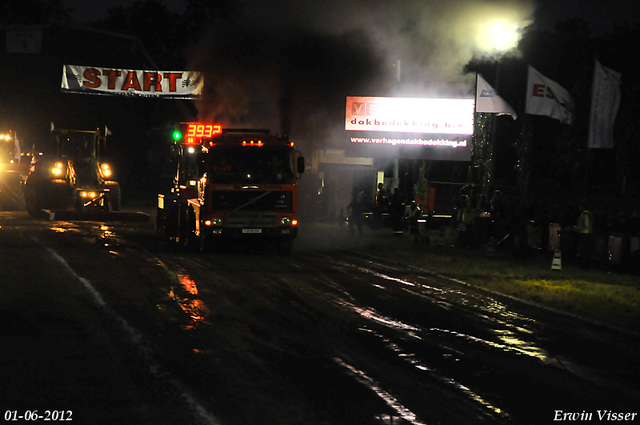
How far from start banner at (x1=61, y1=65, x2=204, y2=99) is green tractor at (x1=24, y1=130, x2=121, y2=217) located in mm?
3695

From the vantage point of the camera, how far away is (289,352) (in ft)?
26.2

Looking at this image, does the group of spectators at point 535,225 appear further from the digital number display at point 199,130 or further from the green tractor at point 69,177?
the green tractor at point 69,177

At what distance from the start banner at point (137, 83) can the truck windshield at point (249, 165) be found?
13.5m

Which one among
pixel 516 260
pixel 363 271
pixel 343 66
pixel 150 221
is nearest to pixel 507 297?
pixel 363 271

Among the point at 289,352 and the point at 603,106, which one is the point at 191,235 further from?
the point at 289,352

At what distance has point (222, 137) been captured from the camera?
18.6 m

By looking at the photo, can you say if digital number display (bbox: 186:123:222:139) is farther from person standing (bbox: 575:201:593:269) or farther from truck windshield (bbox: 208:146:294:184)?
person standing (bbox: 575:201:593:269)

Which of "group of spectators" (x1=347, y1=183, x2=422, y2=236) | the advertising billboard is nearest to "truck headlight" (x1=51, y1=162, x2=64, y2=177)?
"group of spectators" (x1=347, y1=183, x2=422, y2=236)

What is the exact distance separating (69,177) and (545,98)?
17095mm

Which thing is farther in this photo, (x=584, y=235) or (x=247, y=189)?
(x=247, y=189)

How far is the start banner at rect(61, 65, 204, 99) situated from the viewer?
3078 cm

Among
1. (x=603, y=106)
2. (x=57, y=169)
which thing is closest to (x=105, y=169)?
(x=57, y=169)

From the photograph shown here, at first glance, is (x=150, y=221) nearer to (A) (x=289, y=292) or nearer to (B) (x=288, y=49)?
(B) (x=288, y=49)

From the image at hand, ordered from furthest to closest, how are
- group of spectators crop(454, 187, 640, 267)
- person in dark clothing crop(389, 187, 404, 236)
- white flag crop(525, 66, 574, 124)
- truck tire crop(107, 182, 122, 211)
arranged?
truck tire crop(107, 182, 122, 211) < person in dark clothing crop(389, 187, 404, 236) < white flag crop(525, 66, 574, 124) < group of spectators crop(454, 187, 640, 267)
